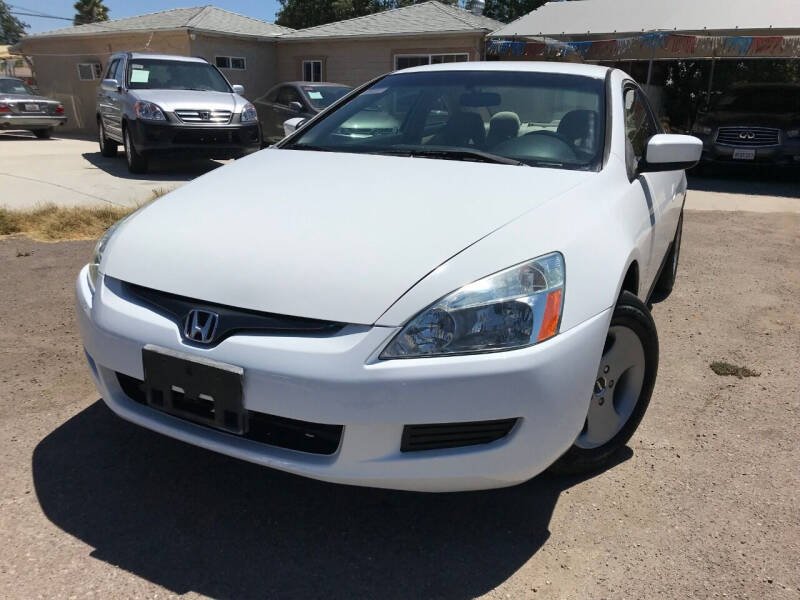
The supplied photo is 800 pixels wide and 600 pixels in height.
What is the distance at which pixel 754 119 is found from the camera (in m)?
11.4

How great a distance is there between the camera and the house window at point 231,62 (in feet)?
59.0

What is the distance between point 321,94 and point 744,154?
25.2 ft

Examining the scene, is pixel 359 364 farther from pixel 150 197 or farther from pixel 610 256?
pixel 150 197

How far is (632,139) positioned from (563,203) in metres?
1.14

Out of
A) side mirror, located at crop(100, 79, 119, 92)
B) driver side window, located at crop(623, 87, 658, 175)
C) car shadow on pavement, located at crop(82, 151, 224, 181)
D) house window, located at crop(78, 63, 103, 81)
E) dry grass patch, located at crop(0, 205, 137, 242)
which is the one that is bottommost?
car shadow on pavement, located at crop(82, 151, 224, 181)

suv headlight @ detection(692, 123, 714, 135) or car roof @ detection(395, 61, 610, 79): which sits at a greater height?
car roof @ detection(395, 61, 610, 79)

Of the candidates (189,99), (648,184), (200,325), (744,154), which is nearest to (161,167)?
(189,99)

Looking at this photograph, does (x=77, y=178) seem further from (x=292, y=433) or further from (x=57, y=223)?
(x=292, y=433)


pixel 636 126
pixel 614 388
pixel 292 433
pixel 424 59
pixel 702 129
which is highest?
pixel 424 59

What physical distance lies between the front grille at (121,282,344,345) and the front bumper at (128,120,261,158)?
8.22m

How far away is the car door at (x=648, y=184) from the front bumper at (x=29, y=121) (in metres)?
16.4

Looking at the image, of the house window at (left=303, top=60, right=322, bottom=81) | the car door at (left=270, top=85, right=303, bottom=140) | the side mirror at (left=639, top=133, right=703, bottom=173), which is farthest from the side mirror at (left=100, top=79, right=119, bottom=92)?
the house window at (left=303, top=60, right=322, bottom=81)

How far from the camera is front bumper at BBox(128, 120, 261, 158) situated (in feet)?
31.0

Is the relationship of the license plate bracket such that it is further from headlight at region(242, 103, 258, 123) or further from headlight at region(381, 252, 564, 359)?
headlight at region(381, 252, 564, 359)
